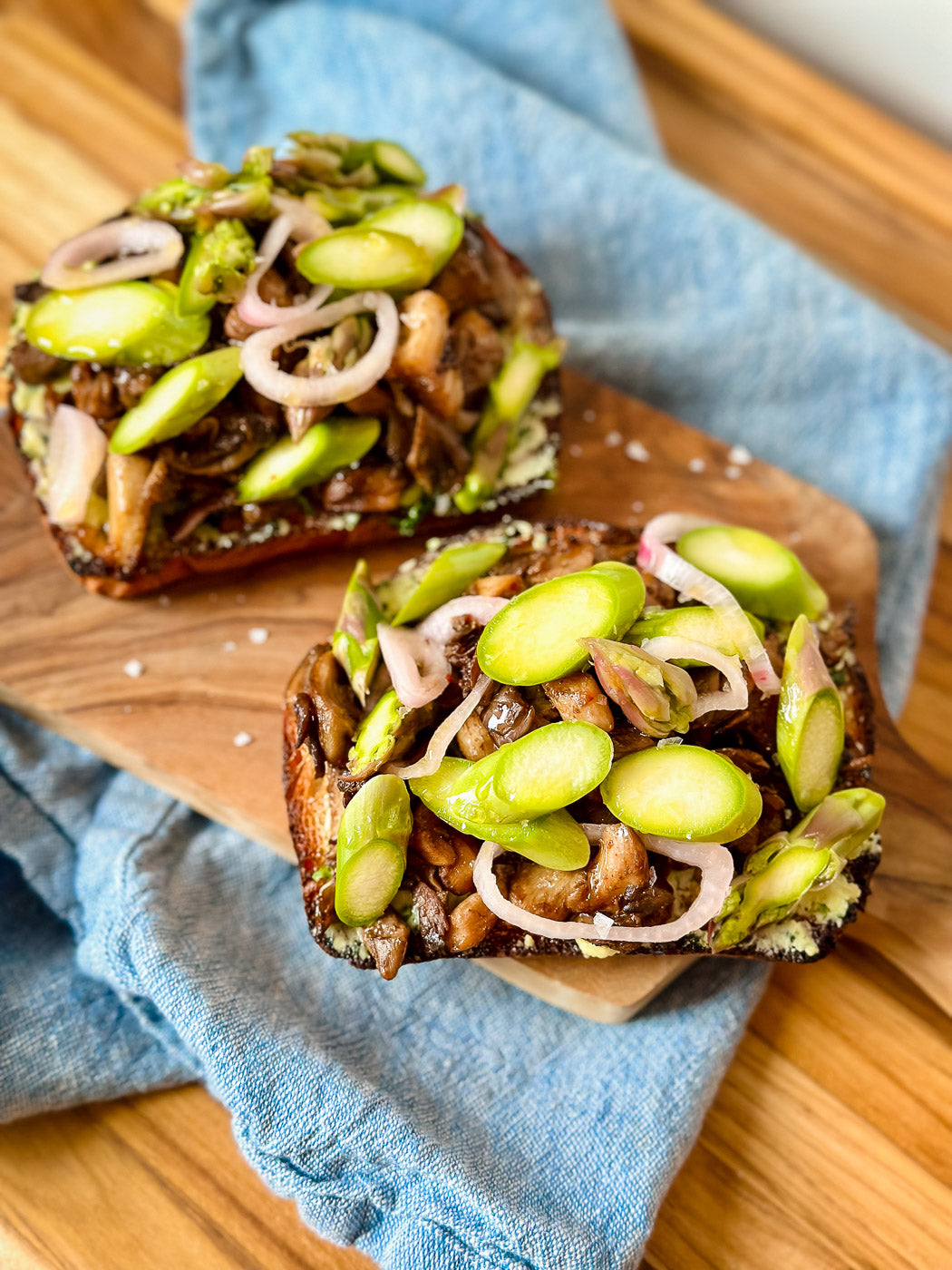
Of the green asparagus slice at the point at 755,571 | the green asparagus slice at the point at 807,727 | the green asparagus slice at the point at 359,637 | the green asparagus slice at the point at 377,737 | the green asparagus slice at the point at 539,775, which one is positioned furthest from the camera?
the green asparagus slice at the point at 755,571

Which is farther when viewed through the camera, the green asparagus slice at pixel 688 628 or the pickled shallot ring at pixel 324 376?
the pickled shallot ring at pixel 324 376

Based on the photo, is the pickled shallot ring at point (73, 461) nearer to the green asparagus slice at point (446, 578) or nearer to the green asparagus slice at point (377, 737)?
the green asparagus slice at point (446, 578)

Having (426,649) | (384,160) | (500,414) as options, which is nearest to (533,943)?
(426,649)

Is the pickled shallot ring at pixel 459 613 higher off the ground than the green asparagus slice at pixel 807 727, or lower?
lower

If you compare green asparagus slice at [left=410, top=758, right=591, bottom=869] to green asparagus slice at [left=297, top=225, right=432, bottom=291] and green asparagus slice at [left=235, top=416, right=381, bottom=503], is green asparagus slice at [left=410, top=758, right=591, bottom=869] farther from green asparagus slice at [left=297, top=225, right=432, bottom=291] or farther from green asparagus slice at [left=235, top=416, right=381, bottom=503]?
green asparagus slice at [left=297, top=225, right=432, bottom=291]

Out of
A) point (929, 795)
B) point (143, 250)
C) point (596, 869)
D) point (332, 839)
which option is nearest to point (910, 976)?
point (929, 795)

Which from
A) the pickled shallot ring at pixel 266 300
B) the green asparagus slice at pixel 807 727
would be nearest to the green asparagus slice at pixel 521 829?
the green asparagus slice at pixel 807 727
